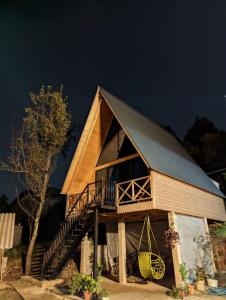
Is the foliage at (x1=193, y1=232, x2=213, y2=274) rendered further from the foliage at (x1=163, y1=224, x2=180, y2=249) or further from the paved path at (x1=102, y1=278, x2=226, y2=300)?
the paved path at (x1=102, y1=278, x2=226, y2=300)

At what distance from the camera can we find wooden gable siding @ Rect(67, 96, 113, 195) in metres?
11.7

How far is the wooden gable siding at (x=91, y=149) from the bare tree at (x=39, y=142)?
159 centimetres

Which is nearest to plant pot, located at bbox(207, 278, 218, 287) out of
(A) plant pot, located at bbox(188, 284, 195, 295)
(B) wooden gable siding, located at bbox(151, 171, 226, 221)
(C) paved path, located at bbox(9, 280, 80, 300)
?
(A) plant pot, located at bbox(188, 284, 195, 295)

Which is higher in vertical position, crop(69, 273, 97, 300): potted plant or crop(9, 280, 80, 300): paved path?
crop(69, 273, 97, 300): potted plant

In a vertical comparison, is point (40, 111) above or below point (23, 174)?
above

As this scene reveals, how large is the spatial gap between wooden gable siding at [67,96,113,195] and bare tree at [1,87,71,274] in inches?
62.6

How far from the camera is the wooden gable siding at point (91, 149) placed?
11711 mm

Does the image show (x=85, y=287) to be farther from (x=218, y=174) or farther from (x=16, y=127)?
(x=218, y=174)

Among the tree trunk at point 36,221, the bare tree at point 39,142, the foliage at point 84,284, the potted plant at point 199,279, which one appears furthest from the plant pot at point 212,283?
the bare tree at point 39,142

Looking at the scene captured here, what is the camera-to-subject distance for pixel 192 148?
22453 mm

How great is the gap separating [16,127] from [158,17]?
1639 cm

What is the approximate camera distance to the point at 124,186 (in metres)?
11.1

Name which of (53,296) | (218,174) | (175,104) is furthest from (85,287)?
Answer: (175,104)

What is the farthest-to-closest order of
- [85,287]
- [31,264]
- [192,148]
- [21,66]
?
[21,66] < [192,148] < [31,264] < [85,287]
